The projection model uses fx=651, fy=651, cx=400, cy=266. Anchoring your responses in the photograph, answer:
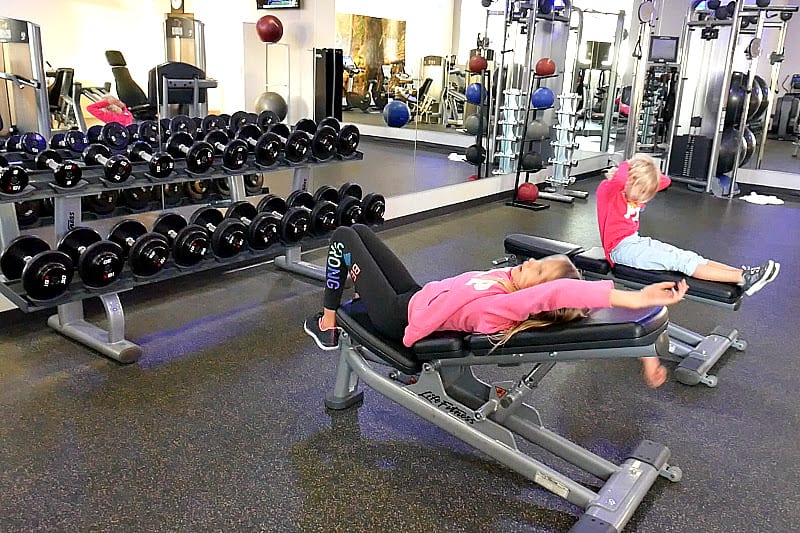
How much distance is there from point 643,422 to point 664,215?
3.66 meters

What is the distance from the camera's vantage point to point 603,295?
1502 millimetres

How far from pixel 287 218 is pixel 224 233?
1.14 feet

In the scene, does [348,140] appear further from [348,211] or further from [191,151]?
[191,151]

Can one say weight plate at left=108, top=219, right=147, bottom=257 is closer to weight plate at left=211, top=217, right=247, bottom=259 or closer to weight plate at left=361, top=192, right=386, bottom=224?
weight plate at left=211, top=217, right=247, bottom=259

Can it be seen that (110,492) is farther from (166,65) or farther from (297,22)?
(297,22)

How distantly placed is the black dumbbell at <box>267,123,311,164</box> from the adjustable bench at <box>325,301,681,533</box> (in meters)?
1.41

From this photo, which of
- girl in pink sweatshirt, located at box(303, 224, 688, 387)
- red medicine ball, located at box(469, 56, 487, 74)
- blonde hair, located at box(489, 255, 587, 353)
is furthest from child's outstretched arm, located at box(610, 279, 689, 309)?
red medicine ball, located at box(469, 56, 487, 74)

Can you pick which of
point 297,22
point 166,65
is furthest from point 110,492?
point 297,22

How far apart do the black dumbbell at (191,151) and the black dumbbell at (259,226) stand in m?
0.25

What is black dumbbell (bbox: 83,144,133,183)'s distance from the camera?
2.56 m

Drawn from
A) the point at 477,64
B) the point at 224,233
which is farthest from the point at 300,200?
the point at 477,64

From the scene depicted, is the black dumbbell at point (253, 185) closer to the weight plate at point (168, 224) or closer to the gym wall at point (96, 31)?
the gym wall at point (96, 31)

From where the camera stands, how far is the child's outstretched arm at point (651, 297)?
1.46 m

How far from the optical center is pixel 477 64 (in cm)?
536
